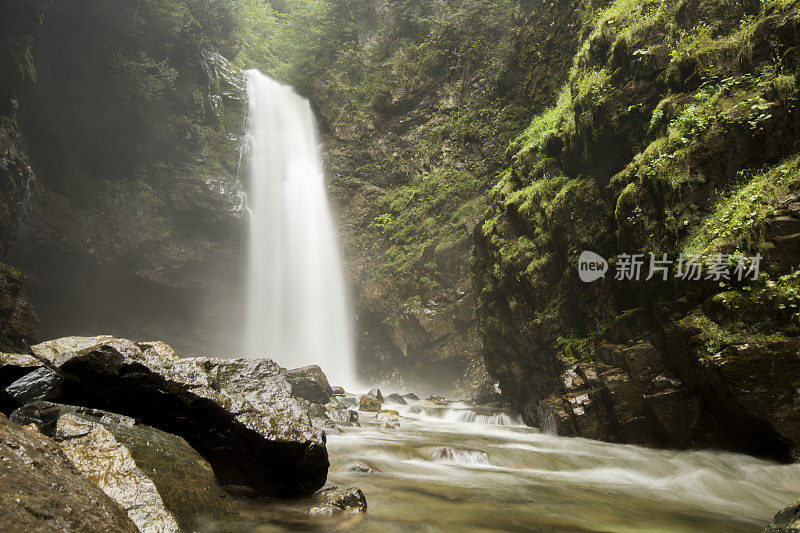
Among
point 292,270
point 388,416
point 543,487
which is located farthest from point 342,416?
point 292,270

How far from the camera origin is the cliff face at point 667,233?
5957 millimetres

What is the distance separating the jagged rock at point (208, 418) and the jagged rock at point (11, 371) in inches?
27.0

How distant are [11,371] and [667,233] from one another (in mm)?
9746

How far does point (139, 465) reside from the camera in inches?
135

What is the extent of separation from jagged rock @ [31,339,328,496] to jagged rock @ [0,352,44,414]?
0.69 m

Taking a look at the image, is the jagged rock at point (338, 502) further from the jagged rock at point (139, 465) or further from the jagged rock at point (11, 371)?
the jagged rock at point (11, 371)

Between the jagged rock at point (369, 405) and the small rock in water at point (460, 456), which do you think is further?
the jagged rock at point (369, 405)

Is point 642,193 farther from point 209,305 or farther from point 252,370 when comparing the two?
point 209,305

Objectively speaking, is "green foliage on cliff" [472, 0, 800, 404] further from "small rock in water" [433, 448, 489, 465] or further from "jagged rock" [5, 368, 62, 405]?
"jagged rock" [5, 368, 62, 405]

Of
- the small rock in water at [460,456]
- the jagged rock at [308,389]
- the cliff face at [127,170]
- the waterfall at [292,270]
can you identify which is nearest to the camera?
the small rock in water at [460,456]

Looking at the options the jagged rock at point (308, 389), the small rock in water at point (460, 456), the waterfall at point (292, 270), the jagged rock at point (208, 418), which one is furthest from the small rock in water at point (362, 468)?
the waterfall at point (292, 270)

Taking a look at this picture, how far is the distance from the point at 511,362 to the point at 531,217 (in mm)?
3904

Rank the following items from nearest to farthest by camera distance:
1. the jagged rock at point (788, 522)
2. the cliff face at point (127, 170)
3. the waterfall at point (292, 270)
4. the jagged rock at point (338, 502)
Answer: the jagged rock at point (788, 522), the jagged rock at point (338, 502), the cliff face at point (127, 170), the waterfall at point (292, 270)

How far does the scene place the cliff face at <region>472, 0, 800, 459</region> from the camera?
19.5 feet
